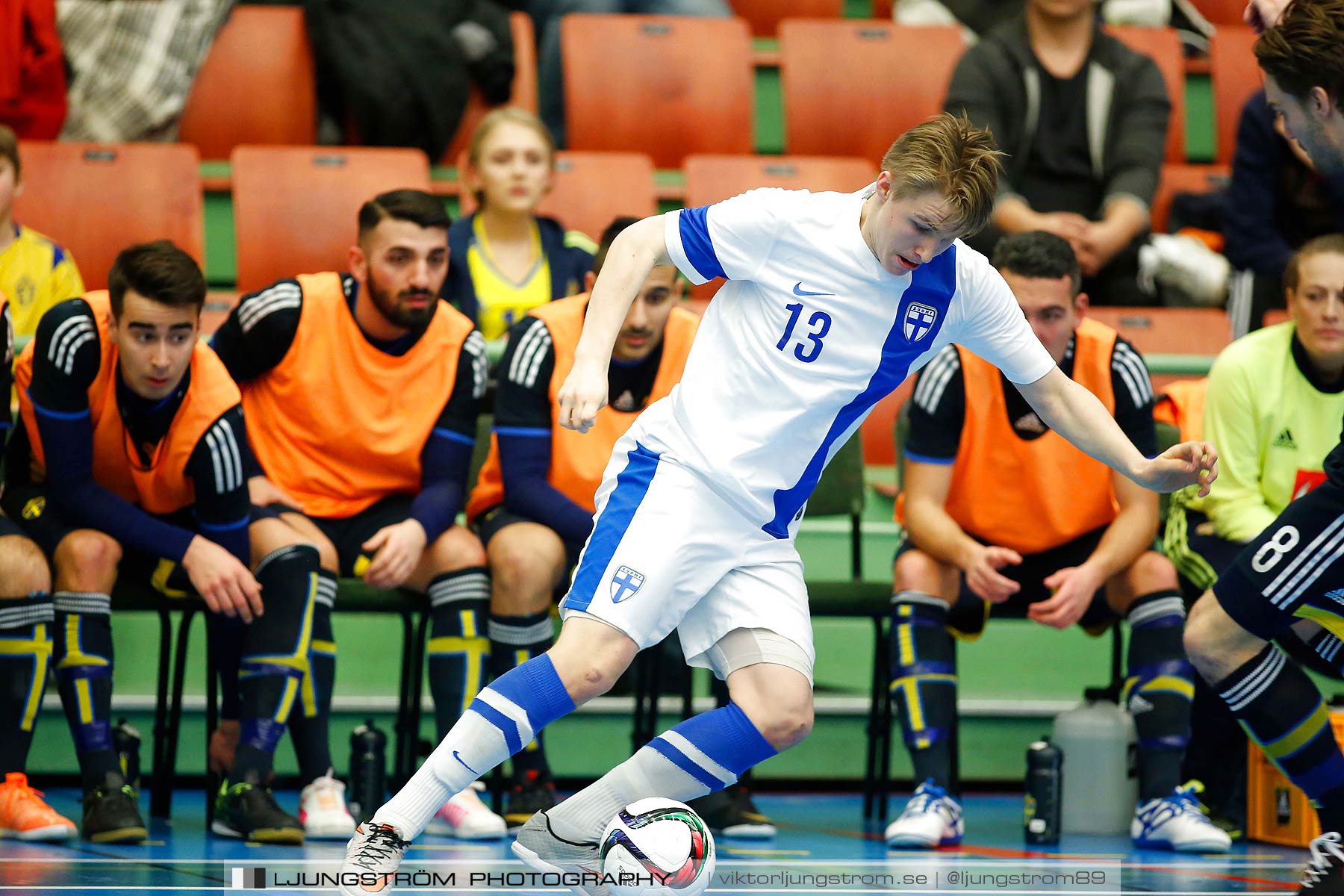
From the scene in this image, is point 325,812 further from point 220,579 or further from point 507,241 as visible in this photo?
point 507,241

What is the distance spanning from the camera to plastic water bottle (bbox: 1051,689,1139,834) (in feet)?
16.4

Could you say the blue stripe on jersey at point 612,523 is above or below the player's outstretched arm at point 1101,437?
below

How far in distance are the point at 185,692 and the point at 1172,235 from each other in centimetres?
454

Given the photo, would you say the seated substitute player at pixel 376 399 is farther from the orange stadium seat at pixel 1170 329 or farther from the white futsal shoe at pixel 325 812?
the orange stadium seat at pixel 1170 329

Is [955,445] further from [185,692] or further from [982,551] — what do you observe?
[185,692]

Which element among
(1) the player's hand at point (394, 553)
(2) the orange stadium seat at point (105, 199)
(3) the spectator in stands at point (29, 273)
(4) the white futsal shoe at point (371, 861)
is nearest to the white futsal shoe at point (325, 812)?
(1) the player's hand at point (394, 553)

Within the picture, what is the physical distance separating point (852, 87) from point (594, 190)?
1.51 meters

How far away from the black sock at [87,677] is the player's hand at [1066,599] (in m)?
2.53

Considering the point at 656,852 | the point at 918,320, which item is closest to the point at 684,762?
the point at 656,852

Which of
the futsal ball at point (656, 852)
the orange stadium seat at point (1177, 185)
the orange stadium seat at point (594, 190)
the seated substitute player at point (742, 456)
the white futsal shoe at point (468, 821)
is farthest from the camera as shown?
the orange stadium seat at point (1177, 185)

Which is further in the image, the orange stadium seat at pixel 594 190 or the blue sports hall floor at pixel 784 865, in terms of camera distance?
the orange stadium seat at pixel 594 190

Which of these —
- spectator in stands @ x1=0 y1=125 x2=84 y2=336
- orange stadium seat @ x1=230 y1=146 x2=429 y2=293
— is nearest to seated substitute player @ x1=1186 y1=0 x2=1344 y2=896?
orange stadium seat @ x1=230 y1=146 x2=429 y2=293

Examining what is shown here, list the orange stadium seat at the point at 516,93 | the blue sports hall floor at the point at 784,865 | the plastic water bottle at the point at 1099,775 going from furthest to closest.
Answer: the orange stadium seat at the point at 516,93 → the plastic water bottle at the point at 1099,775 → the blue sports hall floor at the point at 784,865

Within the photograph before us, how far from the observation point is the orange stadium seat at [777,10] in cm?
826
